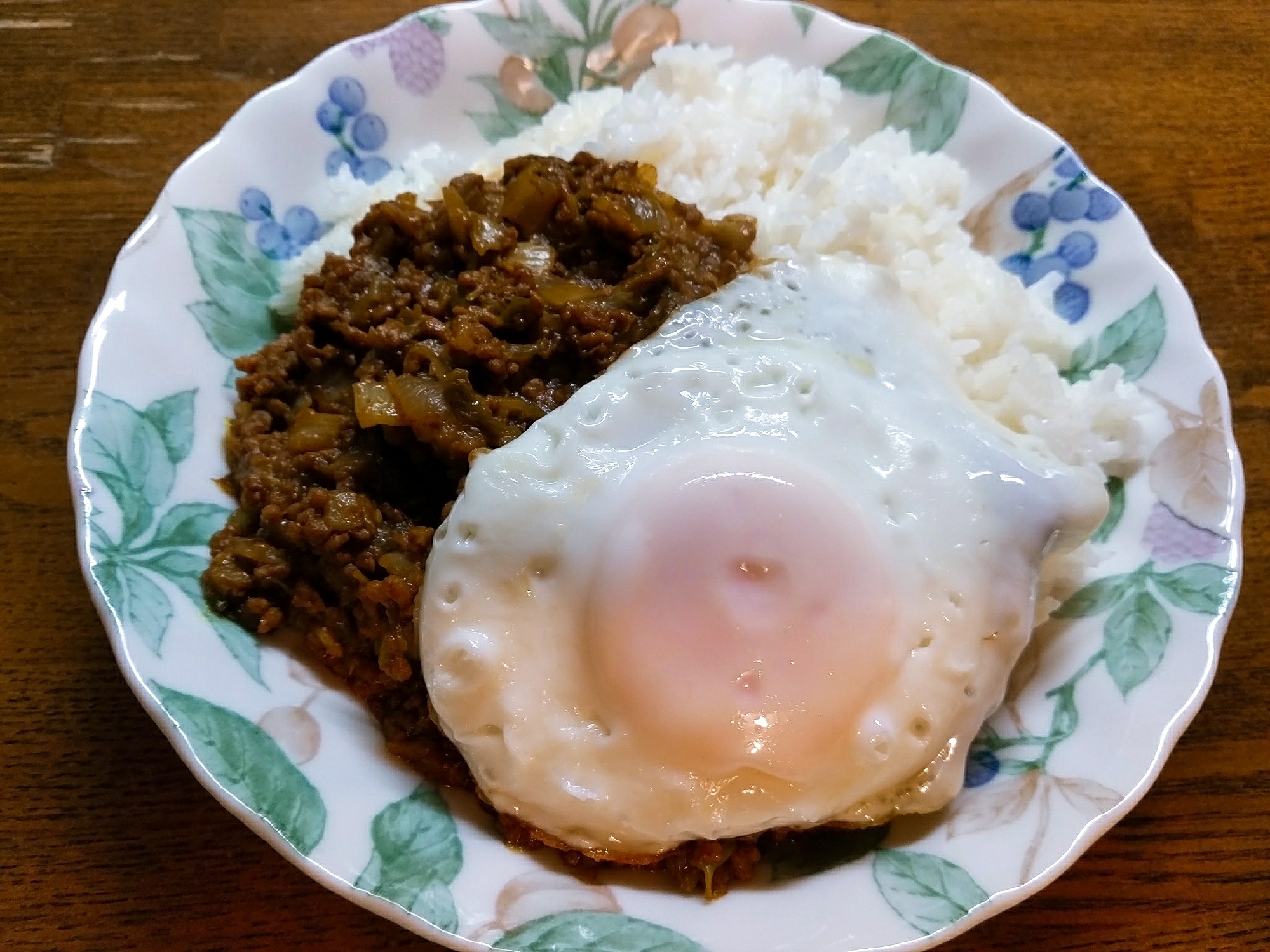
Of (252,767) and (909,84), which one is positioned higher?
(909,84)

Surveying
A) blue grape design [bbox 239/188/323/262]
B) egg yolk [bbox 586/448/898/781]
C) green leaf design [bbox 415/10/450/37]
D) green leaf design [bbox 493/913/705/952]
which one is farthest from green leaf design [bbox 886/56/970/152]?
green leaf design [bbox 493/913/705/952]

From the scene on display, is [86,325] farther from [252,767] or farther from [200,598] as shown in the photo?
[252,767]

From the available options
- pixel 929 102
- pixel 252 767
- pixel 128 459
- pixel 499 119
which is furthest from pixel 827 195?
pixel 252 767

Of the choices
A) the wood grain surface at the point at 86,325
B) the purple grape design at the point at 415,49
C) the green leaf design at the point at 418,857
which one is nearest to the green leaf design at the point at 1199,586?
the wood grain surface at the point at 86,325

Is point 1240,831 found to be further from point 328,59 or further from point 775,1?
point 328,59

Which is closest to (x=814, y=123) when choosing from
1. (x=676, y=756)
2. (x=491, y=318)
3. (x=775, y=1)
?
(x=775, y=1)
